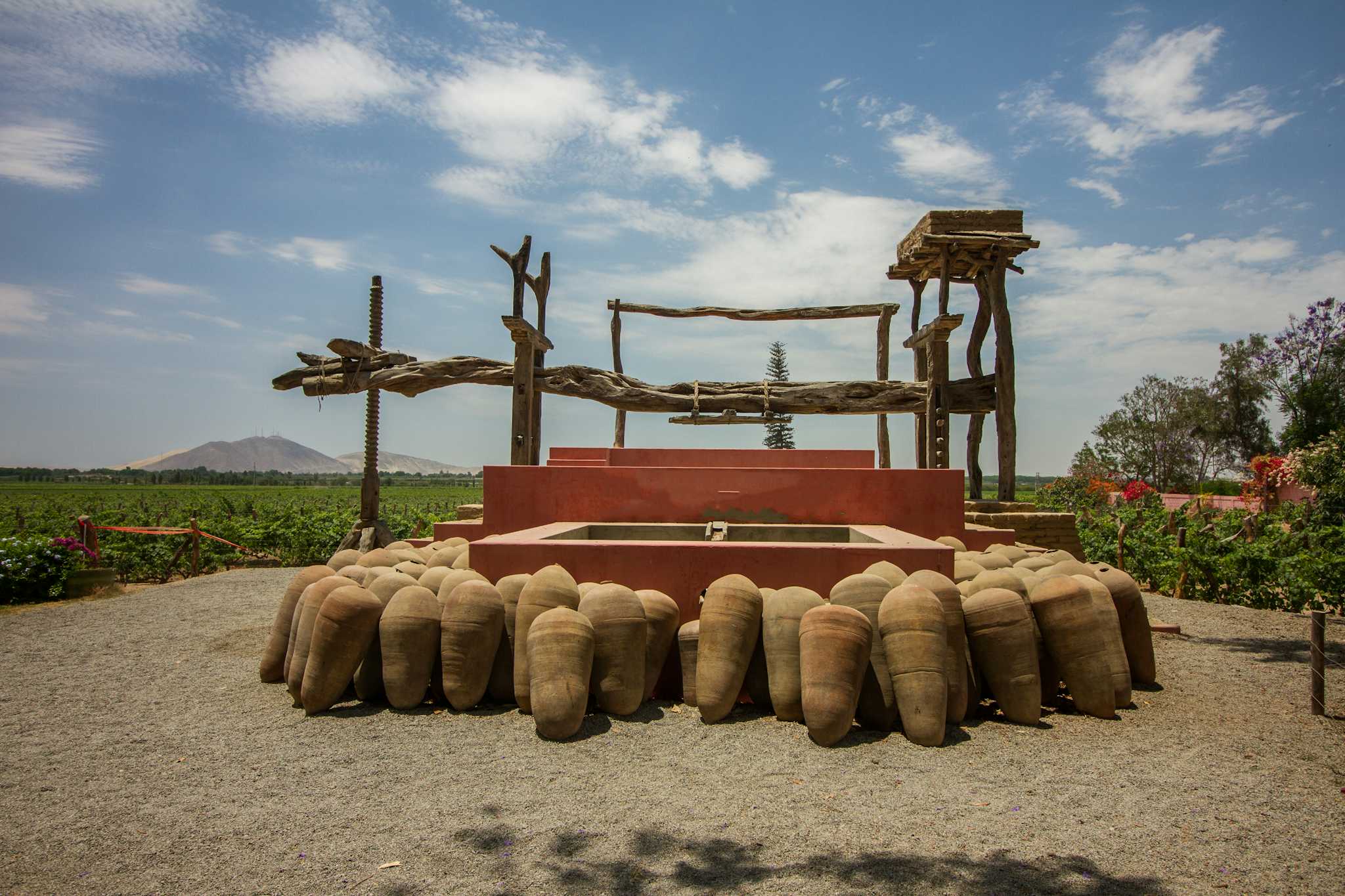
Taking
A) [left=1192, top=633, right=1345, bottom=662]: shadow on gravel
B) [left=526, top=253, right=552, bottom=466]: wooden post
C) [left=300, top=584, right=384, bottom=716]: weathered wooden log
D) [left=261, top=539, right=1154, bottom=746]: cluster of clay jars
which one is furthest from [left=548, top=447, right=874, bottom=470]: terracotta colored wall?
[left=300, top=584, right=384, bottom=716]: weathered wooden log

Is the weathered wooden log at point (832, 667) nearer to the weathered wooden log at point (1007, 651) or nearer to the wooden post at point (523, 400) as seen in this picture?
the weathered wooden log at point (1007, 651)

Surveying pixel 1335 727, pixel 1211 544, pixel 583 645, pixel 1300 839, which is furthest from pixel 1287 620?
pixel 583 645

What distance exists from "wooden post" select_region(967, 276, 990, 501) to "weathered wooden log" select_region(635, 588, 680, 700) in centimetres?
614

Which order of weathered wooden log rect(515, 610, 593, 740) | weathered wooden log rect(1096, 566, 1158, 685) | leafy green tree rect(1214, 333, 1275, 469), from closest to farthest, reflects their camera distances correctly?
weathered wooden log rect(515, 610, 593, 740)
weathered wooden log rect(1096, 566, 1158, 685)
leafy green tree rect(1214, 333, 1275, 469)

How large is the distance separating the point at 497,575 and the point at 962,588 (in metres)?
3.33

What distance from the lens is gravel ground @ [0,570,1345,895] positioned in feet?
9.21

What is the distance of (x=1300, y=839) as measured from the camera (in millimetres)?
3053

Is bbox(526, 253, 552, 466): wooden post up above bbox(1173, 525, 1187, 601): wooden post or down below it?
above

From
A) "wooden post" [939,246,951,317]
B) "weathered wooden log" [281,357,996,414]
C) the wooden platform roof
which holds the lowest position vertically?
"weathered wooden log" [281,357,996,414]

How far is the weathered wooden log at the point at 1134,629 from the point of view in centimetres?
541

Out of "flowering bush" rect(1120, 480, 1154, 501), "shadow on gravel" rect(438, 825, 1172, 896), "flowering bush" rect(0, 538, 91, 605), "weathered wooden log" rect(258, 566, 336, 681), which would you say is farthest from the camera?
"flowering bush" rect(1120, 480, 1154, 501)

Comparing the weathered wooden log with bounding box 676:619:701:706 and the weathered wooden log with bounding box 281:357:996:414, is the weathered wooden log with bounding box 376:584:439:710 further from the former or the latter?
the weathered wooden log with bounding box 281:357:996:414

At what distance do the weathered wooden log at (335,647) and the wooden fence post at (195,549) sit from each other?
9.65 m

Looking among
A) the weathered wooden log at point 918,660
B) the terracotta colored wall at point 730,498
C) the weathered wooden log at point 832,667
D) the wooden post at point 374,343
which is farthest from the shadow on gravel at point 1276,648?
the wooden post at point 374,343
